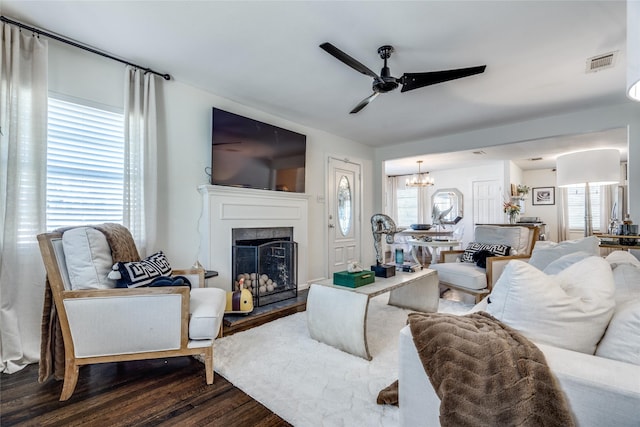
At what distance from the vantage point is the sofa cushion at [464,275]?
3.12 metres

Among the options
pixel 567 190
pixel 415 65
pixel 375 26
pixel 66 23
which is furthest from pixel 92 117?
pixel 567 190

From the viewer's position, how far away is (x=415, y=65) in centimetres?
266

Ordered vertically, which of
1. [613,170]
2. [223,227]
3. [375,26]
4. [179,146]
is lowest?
[223,227]

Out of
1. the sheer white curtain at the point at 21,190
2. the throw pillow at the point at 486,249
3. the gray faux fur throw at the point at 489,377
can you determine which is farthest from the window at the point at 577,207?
the sheer white curtain at the point at 21,190

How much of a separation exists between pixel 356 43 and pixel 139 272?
234 cm

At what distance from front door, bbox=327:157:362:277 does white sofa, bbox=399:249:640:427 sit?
146 inches

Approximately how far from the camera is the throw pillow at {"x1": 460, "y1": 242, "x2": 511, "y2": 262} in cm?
344

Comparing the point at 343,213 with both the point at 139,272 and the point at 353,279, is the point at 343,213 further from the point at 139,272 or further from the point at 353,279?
the point at 139,272

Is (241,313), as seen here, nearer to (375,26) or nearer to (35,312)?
(35,312)

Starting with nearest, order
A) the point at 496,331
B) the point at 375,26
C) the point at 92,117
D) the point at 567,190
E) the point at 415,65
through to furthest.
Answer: the point at 496,331
the point at 375,26
the point at 92,117
the point at 415,65
the point at 567,190

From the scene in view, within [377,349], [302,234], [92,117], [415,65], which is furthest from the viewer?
[302,234]

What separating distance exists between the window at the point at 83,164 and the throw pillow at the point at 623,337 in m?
3.23

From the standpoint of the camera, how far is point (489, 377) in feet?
2.80

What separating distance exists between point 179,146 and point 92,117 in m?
0.74
